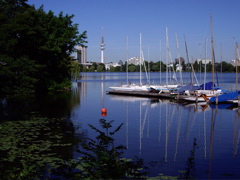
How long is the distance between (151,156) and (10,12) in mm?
37543

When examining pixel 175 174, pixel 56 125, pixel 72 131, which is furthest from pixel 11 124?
pixel 175 174

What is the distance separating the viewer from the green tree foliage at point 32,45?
40.6 meters

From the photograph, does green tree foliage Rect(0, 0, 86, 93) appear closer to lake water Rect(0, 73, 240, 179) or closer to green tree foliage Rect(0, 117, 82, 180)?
lake water Rect(0, 73, 240, 179)

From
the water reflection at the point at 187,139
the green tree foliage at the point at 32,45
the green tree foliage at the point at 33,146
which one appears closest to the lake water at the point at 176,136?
the water reflection at the point at 187,139

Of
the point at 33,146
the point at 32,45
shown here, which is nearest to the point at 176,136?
the point at 33,146

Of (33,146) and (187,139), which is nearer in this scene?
(33,146)

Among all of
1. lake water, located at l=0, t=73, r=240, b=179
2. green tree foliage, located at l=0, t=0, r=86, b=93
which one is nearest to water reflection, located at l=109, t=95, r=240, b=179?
lake water, located at l=0, t=73, r=240, b=179

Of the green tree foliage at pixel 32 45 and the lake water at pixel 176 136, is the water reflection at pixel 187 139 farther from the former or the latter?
the green tree foliage at pixel 32 45

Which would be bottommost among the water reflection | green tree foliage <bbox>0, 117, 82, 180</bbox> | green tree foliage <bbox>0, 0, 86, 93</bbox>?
the water reflection

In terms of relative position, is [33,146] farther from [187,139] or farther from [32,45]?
[32,45]

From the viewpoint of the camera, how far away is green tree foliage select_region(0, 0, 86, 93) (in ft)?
133

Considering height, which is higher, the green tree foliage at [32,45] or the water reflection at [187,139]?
the green tree foliage at [32,45]

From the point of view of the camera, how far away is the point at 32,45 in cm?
4619

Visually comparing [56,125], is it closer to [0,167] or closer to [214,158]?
[0,167]
